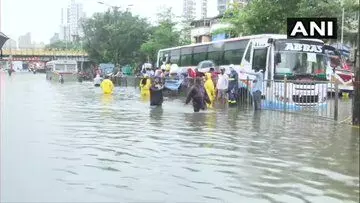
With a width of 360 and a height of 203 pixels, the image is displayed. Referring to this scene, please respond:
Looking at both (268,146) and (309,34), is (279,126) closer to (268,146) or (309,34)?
(309,34)

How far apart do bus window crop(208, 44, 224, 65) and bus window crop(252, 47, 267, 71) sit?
210 inches

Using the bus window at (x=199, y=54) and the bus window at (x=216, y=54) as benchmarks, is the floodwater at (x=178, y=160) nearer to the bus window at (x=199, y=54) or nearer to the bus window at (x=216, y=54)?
the bus window at (x=216, y=54)

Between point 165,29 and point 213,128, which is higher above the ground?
point 165,29

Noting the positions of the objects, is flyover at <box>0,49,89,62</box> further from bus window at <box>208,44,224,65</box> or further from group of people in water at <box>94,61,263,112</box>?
group of people in water at <box>94,61,263,112</box>

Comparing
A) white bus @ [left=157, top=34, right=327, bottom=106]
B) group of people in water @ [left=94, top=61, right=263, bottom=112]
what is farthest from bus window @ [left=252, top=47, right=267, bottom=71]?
group of people in water @ [left=94, top=61, right=263, bottom=112]

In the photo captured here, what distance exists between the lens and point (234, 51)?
2533 cm

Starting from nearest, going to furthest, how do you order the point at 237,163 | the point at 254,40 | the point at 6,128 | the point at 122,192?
the point at 122,192 < the point at 237,163 < the point at 6,128 < the point at 254,40

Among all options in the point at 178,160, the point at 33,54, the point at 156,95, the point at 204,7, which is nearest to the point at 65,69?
the point at 204,7

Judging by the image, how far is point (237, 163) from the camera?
341 inches

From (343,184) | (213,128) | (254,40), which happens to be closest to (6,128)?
(213,128)

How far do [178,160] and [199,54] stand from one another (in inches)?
868

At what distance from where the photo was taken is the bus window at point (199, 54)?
29.7 m

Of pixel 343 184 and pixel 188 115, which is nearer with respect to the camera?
pixel 343 184

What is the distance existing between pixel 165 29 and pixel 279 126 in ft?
136
